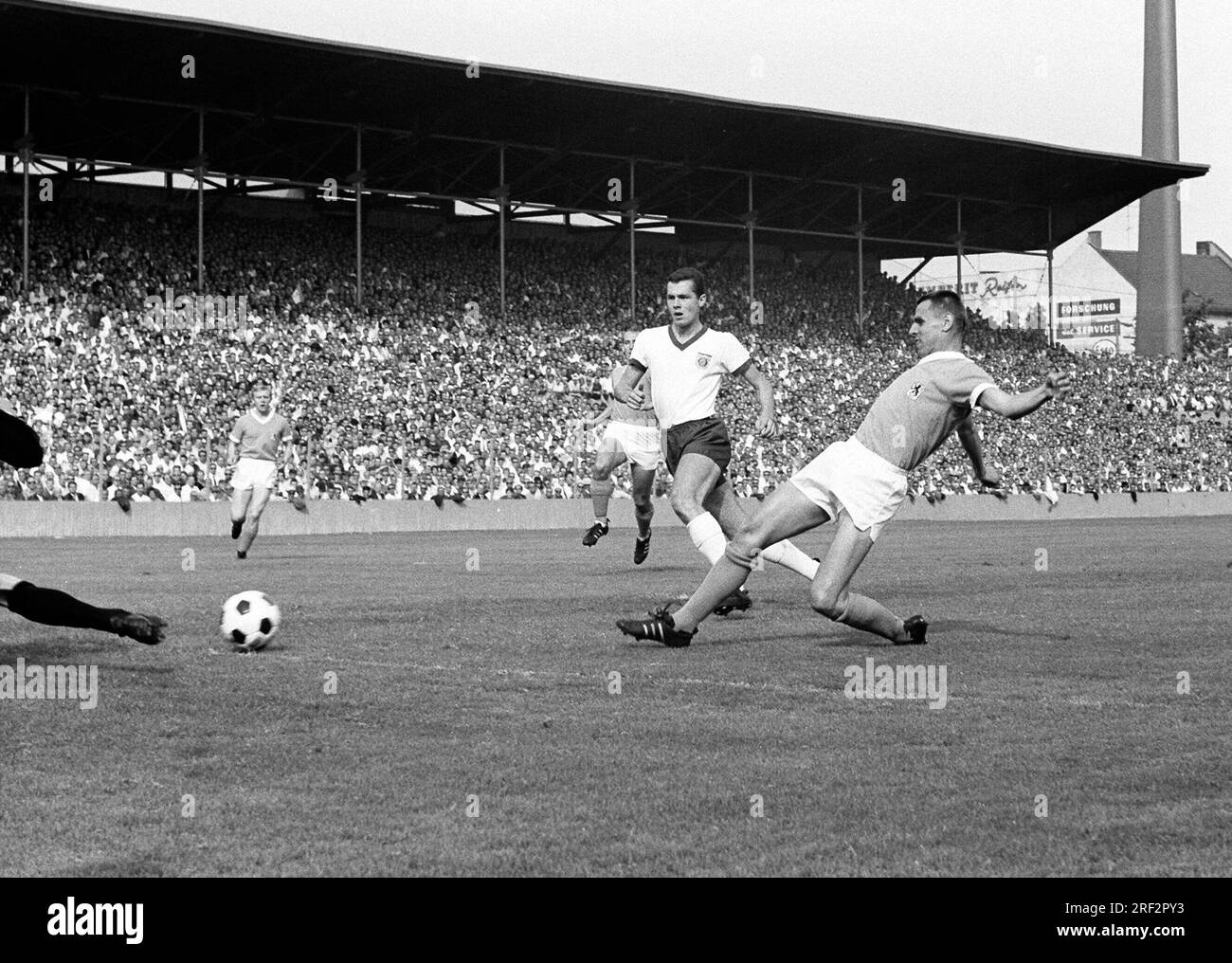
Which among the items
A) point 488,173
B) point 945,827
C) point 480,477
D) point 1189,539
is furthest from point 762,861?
point 488,173

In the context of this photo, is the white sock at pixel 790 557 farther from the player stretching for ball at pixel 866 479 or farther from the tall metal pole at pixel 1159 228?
the tall metal pole at pixel 1159 228

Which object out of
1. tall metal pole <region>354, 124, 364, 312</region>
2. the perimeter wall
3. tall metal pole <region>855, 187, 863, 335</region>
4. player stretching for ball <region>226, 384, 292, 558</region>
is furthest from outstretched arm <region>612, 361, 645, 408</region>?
tall metal pole <region>855, 187, 863, 335</region>

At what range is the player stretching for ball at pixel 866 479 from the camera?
9781 millimetres

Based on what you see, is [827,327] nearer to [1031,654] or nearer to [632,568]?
[632,568]

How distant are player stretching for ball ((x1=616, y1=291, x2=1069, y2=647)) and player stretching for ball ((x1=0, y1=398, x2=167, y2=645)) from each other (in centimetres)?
276

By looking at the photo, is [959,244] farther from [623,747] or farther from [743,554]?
[623,747]

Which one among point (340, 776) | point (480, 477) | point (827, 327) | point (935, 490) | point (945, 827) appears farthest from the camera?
point (827, 327)

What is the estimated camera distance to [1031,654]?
10148 mm

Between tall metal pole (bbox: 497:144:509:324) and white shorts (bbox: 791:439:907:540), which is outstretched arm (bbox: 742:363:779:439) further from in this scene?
tall metal pole (bbox: 497:144:509:324)

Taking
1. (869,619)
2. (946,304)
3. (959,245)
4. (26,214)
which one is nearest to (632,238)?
(959,245)

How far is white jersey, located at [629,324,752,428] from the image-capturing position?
12266mm

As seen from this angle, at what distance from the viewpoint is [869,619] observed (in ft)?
33.1

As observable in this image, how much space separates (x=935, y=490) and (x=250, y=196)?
21.6 metres

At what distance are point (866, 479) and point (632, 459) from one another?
398 inches
